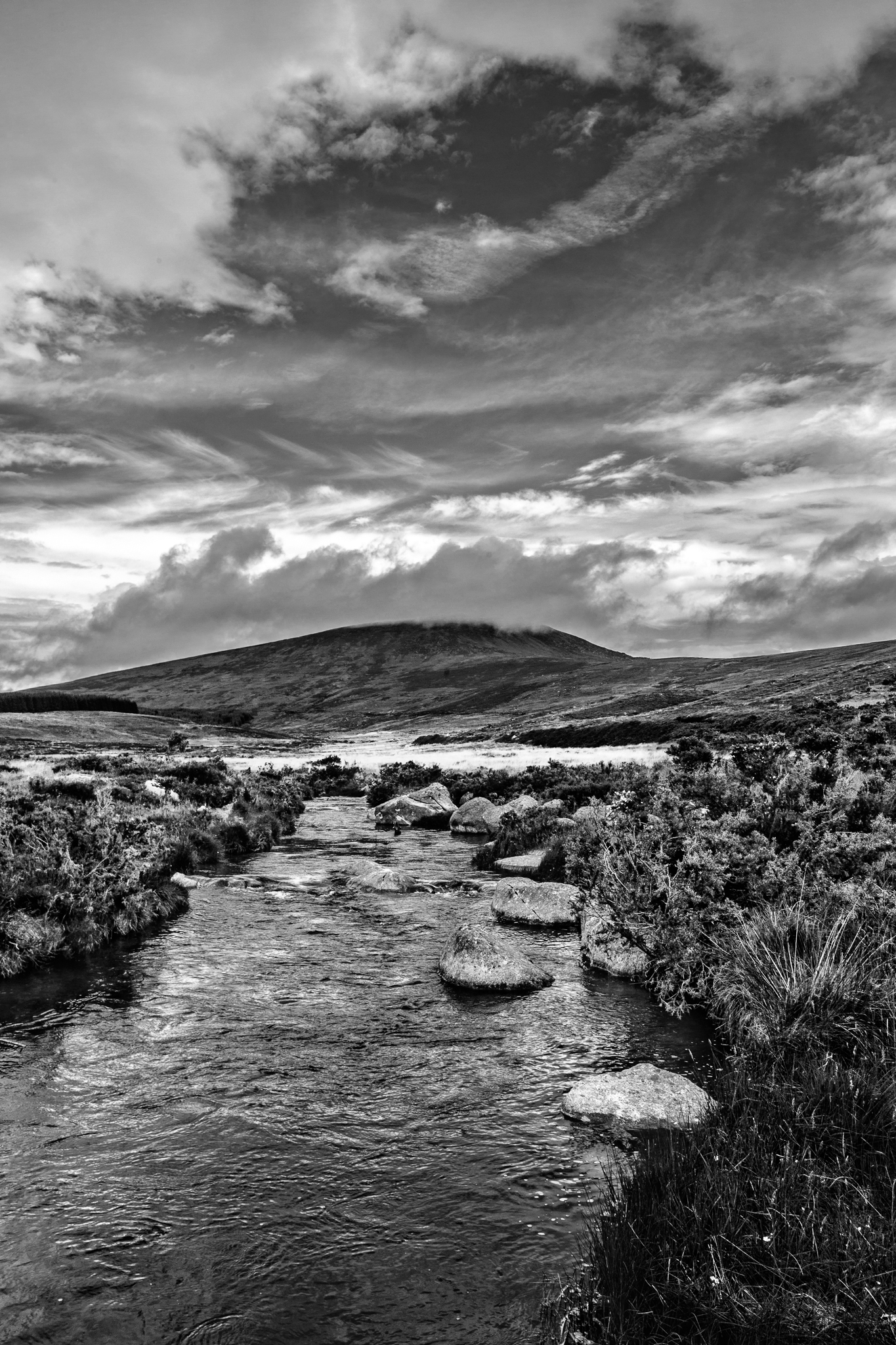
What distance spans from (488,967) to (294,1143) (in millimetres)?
6097

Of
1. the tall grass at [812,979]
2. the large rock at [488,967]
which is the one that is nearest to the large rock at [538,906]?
the large rock at [488,967]

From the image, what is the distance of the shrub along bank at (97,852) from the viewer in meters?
17.6

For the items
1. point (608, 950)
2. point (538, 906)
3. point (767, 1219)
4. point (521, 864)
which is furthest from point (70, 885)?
point (767, 1219)

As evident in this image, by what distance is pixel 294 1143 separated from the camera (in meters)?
9.99

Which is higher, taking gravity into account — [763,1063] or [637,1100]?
[763,1063]

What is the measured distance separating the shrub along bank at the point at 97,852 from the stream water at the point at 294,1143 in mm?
1074

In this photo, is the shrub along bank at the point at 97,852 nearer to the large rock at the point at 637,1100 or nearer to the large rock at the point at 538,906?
the large rock at the point at 538,906

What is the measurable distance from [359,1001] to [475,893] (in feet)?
30.7

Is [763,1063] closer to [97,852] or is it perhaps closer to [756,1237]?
[756,1237]

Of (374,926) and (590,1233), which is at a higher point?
(590,1233)

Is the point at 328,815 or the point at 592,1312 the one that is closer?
the point at 592,1312

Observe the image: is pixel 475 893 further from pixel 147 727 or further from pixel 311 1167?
pixel 147 727

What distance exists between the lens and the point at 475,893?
78.7ft

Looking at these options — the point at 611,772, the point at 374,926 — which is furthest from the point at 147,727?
the point at 374,926
